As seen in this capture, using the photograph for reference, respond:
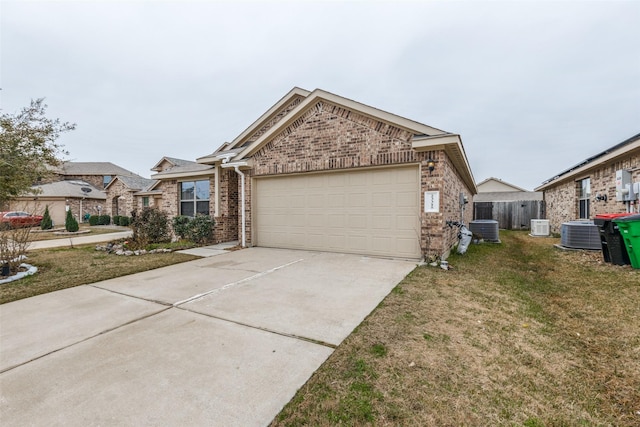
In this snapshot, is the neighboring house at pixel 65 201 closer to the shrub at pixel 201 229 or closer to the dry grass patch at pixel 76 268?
the dry grass patch at pixel 76 268

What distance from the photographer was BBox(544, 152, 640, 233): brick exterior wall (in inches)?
326

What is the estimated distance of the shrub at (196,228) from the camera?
9.89 meters

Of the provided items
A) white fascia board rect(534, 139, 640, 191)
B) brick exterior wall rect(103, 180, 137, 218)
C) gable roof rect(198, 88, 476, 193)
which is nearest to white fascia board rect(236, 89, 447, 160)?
gable roof rect(198, 88, 476, 193)

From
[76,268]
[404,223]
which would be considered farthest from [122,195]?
[404,223]

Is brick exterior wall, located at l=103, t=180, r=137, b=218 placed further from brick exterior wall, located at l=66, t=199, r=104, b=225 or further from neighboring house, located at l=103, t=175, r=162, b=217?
brick exterior wall, located at l=66, t=199, r=104, b=225

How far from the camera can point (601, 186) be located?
9969mm

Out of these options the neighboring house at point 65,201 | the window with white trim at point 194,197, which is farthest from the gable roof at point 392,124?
the neighboring house at point 65,201

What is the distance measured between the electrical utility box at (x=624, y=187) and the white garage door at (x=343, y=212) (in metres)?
6.17

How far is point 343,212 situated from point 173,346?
556cm

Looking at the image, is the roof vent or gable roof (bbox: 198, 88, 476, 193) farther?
the roof vent

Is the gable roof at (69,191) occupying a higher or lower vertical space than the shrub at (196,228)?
higher

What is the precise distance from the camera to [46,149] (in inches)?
359

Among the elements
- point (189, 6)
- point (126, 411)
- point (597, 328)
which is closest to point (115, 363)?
point (126, 411)

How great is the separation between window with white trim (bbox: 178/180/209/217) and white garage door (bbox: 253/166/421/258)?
307cm
